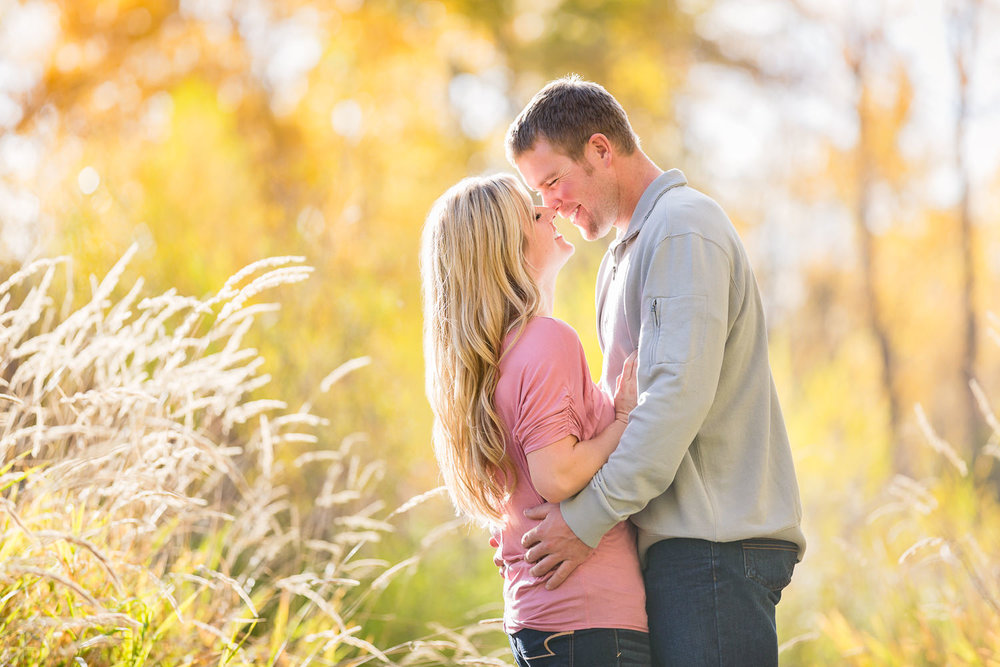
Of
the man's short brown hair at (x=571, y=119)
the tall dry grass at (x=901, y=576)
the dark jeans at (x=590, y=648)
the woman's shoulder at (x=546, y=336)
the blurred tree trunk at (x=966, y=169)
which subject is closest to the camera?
the dark jeans at (x=590, y=648)

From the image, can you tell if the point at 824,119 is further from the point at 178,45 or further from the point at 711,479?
the point at 711,479

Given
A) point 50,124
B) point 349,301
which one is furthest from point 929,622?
point 50,124

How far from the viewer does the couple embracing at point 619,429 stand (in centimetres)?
190

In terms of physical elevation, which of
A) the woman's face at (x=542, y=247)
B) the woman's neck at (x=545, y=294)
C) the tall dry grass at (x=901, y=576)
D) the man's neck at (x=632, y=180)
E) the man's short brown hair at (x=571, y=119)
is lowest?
the tall dry grass at (x=901, y=576)

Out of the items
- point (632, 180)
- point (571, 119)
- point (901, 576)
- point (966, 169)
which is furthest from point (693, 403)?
point (966, 169)

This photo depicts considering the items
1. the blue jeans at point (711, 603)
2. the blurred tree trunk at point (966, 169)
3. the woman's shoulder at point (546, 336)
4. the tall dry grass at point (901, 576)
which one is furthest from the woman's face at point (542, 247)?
the blurred tree trunk at point (966, 169)

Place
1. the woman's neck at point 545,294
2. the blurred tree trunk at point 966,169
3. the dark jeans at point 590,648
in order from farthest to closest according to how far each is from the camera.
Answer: the blurred tree trunk at point 966,169 → the woman's neck at point 545,294 → the dark jeans at point 590,648

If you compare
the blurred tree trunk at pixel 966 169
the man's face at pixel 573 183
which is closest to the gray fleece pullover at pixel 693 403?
the man's face at pixel 573 183

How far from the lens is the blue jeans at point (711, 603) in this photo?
191 centimetres

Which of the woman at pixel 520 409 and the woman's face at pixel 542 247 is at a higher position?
the woman's face at pixel 542 247

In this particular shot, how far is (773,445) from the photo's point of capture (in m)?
2.11

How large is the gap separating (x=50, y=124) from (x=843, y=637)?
5.00m

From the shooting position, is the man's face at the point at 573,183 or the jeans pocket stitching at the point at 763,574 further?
the man's face at the point at 573,183

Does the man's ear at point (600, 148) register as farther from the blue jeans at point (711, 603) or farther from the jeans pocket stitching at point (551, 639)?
the jeans pocket stitching at point (551, 639)
